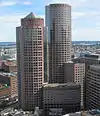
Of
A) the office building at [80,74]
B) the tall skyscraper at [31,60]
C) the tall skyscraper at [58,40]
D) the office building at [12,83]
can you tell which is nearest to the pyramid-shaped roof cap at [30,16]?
the tall skyscraper at [31,60]

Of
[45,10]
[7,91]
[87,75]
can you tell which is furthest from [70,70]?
[7,91]

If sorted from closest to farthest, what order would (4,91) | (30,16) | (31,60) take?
(31,60)
(30,16)
(4,91)

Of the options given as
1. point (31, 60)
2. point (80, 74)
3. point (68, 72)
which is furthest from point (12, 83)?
A: point (80, 74)

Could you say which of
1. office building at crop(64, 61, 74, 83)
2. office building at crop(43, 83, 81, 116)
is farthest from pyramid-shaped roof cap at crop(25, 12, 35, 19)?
office building at crop(43, 83, 81, 116)

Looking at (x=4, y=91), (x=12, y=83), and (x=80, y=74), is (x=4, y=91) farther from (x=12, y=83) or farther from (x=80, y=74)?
(x=80, y=74)

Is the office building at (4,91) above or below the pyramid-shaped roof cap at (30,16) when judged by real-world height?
below

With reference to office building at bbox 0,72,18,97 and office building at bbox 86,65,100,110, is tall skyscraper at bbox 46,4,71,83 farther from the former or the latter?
office building at bbox 0,72,18,97

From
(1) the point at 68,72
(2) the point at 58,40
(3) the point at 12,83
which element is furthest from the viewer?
(3) the point at 12,83

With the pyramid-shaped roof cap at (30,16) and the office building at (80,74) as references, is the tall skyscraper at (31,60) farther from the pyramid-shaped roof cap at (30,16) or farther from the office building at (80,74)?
the office building at (80,74)
